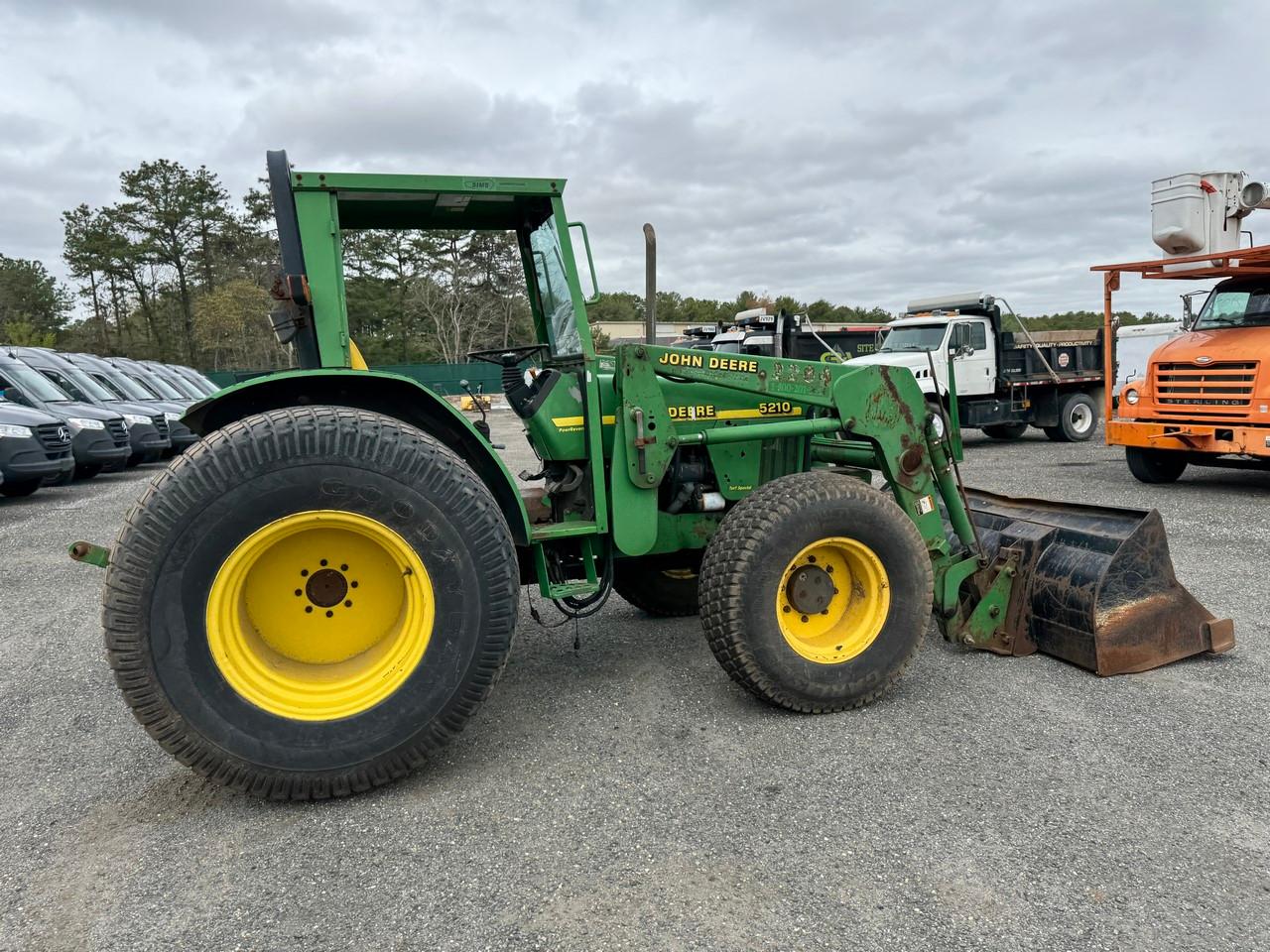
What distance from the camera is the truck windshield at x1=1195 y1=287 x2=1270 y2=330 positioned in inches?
358

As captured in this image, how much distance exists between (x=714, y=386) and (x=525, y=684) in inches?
68.0

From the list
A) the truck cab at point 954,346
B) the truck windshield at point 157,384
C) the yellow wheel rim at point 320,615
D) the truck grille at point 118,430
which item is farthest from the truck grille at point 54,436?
the truck cab at point 954,346

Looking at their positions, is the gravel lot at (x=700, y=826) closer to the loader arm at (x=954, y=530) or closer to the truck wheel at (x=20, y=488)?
the loader arm at (x=954, y=530)

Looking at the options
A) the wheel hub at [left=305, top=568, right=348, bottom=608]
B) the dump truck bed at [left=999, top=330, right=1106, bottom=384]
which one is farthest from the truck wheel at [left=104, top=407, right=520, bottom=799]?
the dump truck bed at [left=999, top=330, right=1106, bottom=384]

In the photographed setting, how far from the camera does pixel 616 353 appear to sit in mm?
3713

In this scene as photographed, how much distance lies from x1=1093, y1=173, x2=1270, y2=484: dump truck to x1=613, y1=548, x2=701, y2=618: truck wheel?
6830 millimetres

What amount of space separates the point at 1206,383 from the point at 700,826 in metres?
8.73

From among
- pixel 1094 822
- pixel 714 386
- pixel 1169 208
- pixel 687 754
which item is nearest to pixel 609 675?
pixel 687 754

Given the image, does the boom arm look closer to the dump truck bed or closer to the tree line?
the dump truck bed

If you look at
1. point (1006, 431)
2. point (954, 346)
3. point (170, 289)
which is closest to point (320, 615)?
point (954, 346)

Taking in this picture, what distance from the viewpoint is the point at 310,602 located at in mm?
3133

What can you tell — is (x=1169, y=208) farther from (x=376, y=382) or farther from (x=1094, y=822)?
(x=376, y=382)

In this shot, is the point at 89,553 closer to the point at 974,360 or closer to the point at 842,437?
the point at 842,437

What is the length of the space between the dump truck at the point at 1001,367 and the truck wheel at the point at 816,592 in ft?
34.5
